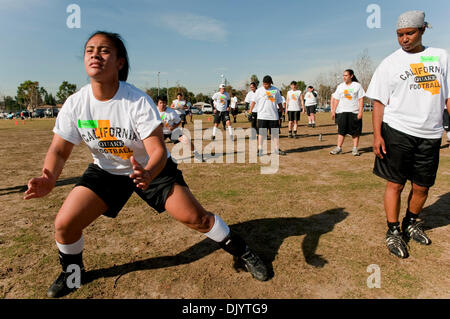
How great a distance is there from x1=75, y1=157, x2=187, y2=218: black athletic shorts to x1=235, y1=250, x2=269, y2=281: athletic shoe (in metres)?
0.89

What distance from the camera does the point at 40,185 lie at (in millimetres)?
2076

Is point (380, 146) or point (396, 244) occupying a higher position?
point (380, 146)

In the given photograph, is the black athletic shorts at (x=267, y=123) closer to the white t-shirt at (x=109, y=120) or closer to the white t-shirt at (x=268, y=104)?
the white t-shirt at (x=268, y=104)

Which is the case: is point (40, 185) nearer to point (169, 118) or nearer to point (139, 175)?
point (139, 175)

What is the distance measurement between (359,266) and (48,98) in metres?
144

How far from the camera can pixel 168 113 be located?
318 inches

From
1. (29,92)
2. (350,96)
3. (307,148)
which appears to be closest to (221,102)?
(307,148)

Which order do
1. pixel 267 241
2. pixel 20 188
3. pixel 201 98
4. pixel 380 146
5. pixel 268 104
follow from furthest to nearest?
pixel 201 98 → pixel 268 104 → pixel 20 188 → pixel 267 241 → pixel 380 146

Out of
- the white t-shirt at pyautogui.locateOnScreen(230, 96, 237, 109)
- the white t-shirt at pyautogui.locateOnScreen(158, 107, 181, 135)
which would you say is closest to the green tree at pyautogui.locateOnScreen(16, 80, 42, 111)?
the white t-shirt at pyautogui.locateOnScreen(230, 96, 237, 109)

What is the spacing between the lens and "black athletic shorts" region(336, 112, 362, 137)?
26.8 feet

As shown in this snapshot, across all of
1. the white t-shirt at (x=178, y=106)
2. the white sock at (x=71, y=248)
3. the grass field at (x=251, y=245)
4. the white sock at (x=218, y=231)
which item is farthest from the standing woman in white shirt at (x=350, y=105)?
the white sock at (x=71, y=248)

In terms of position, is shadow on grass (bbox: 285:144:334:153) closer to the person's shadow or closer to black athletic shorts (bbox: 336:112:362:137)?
black athletic shorts (bbox: 336:112:362:137)

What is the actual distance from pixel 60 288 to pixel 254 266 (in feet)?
5.52
